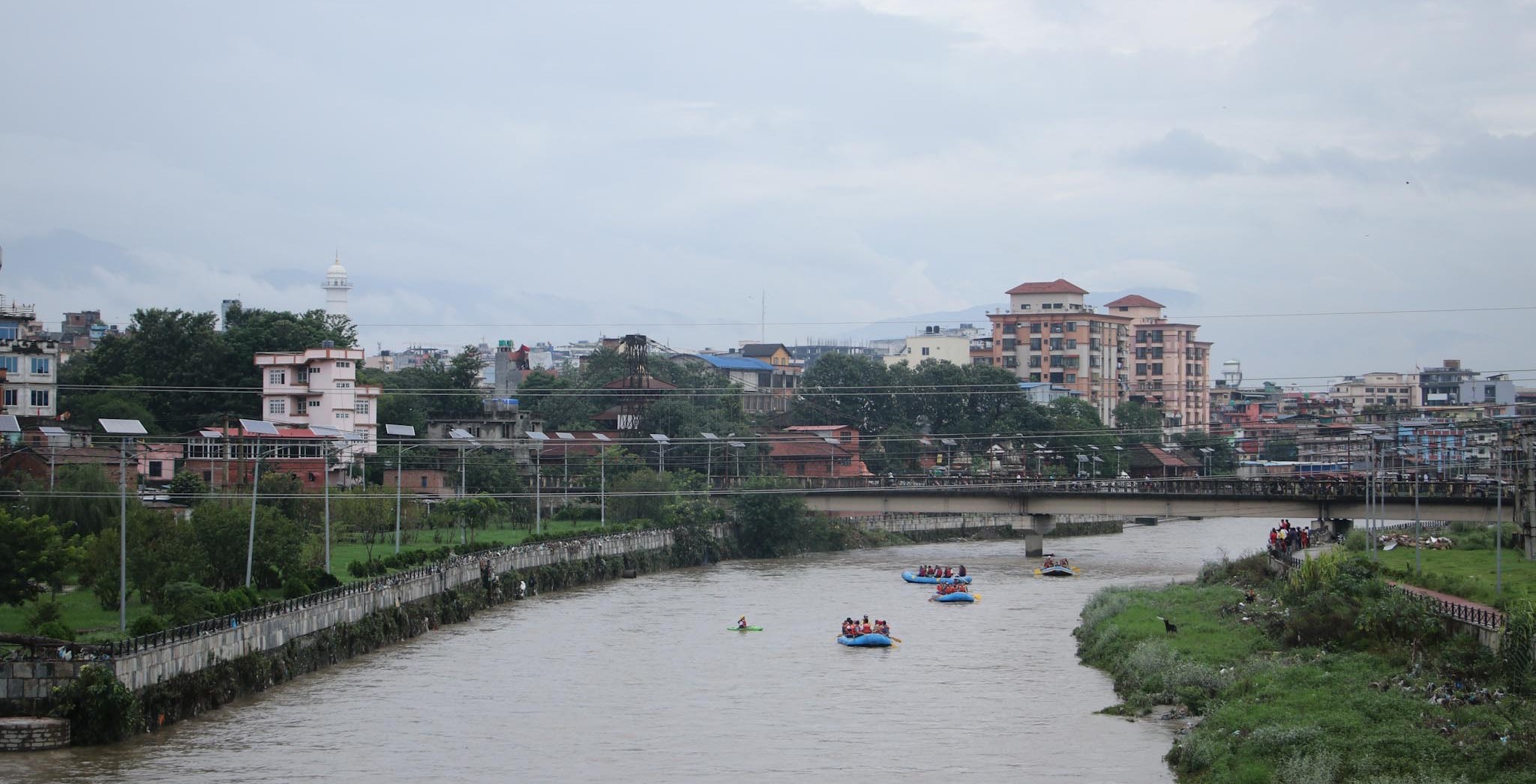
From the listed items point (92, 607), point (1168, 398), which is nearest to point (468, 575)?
point (92, 607)

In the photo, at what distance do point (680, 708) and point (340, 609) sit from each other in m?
13.5

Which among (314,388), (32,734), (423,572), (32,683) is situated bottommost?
(32,734)

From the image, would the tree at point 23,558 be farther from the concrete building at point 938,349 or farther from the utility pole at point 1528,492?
the concrete building at point 938,349

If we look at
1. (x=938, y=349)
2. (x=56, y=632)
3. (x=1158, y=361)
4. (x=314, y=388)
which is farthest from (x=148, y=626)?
(x=1158, y=361)

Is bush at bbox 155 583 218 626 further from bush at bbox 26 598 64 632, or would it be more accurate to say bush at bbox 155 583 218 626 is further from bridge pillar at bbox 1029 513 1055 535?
bridge pillar at bbox 1029 513 1055 535

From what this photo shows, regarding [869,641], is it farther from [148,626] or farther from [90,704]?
[90,704]

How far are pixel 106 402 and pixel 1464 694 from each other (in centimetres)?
8113

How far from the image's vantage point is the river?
3322 centimetres

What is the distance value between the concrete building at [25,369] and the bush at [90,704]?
2042 inches

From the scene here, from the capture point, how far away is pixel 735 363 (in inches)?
6836

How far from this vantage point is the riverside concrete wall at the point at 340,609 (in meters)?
36.2

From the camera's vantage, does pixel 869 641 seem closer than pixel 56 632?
No

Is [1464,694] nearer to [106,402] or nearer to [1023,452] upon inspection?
[106,402]

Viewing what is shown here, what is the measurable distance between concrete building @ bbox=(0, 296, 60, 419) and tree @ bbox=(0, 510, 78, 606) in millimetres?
41072
